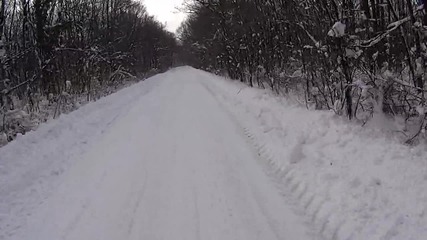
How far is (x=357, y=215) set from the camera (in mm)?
4039

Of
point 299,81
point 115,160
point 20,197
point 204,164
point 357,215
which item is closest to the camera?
point 357,215

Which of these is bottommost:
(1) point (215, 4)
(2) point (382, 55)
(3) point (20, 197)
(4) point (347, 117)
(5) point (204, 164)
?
(3) point (20, 197)

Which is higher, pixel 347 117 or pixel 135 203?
pixel 347 117

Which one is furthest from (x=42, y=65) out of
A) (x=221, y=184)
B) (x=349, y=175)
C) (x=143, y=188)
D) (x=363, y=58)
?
(x=349, y=175)

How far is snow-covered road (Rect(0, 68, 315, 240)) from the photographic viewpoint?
14.0 ft

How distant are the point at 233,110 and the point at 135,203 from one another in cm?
683

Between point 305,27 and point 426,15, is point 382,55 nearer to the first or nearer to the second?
point 305,27

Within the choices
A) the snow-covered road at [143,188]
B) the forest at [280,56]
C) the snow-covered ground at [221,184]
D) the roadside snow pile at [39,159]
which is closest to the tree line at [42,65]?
the forest at [280,56]

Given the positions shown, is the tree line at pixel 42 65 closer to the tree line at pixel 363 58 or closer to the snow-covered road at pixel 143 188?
the snow-covered road at pixel 143 188

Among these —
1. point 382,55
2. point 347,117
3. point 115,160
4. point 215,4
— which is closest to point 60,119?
point 115,160

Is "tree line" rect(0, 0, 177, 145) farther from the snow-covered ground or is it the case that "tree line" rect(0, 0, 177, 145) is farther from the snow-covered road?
the snow-covered ground

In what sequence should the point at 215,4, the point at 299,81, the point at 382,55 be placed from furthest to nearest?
the point at 215,4
the point at 299,81
the point at 382,55

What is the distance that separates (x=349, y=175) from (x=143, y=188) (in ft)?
8.91

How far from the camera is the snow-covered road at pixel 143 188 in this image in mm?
4258
